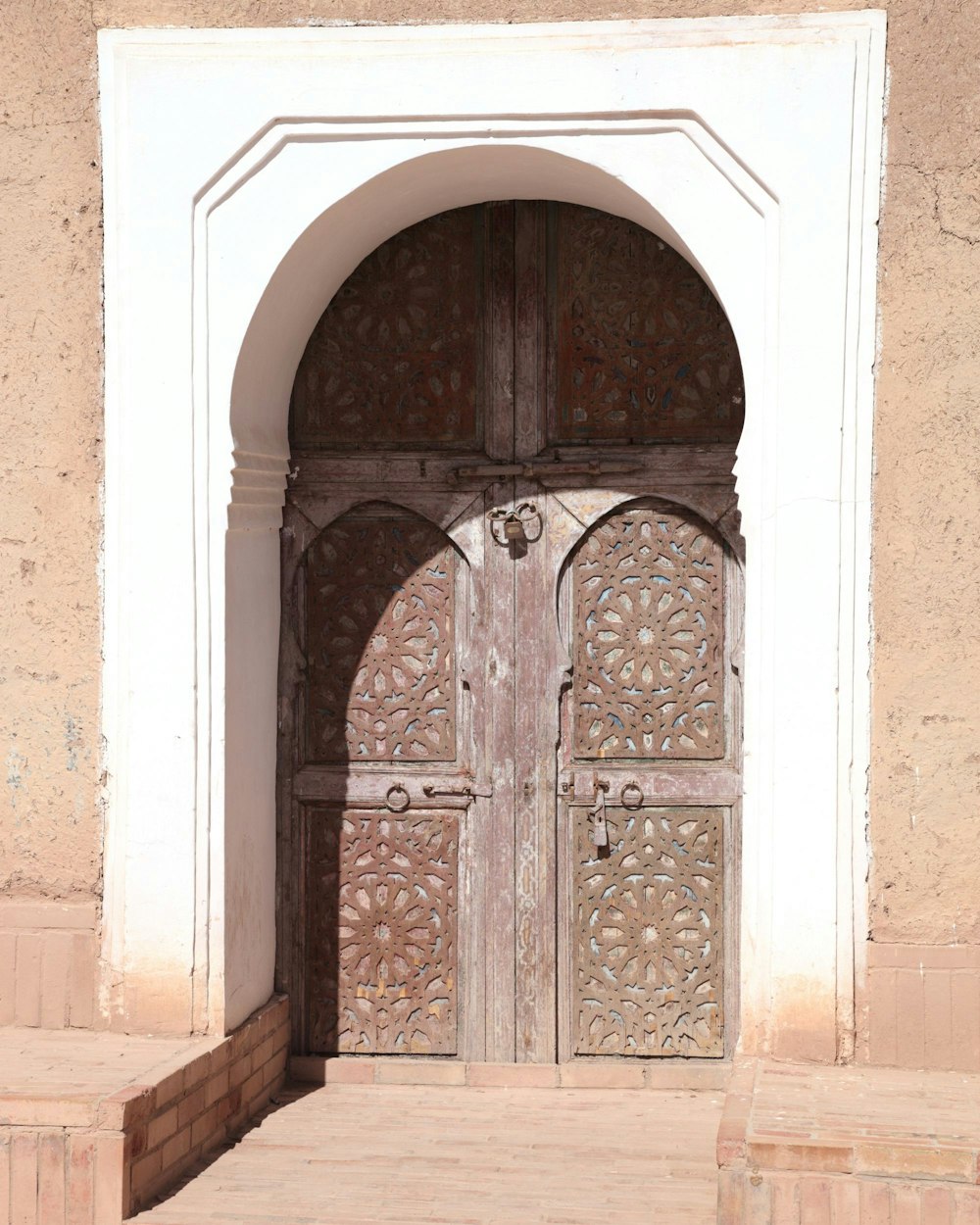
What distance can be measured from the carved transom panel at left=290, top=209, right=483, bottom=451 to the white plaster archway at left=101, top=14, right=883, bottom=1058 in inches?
13.4

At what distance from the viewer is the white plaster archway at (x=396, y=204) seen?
4586 mm

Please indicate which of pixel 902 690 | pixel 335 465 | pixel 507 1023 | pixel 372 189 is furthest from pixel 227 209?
pixel 507 1023

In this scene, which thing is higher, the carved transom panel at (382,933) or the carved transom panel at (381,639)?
the carved transom panel at (381,639)

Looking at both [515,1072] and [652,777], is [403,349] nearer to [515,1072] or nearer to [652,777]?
[652,777]

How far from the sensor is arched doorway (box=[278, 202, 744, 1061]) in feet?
17.2

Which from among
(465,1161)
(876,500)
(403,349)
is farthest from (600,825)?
(403,349)

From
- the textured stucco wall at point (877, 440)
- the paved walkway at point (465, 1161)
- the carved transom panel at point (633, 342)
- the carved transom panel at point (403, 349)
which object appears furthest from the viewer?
the carved transom panel at point (403, 349)

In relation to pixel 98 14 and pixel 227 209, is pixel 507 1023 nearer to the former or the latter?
pixel 227 209

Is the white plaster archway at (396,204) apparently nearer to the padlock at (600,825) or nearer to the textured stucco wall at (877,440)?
the textured stucco wall at (877,440)

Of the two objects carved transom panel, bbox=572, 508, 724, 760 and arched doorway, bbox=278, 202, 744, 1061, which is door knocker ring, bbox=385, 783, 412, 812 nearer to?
arched doorway, bbox=278, 202, 744, 1061

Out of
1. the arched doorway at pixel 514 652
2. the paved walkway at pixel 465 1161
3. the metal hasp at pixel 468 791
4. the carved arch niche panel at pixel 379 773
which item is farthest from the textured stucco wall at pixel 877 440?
the metal hasp at pixel 468 791

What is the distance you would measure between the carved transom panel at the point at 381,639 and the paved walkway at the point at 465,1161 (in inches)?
46.2

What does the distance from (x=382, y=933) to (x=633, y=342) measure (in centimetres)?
219

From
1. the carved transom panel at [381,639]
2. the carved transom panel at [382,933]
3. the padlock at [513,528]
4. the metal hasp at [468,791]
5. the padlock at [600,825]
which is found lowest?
the carved transom panel at [382,933]
